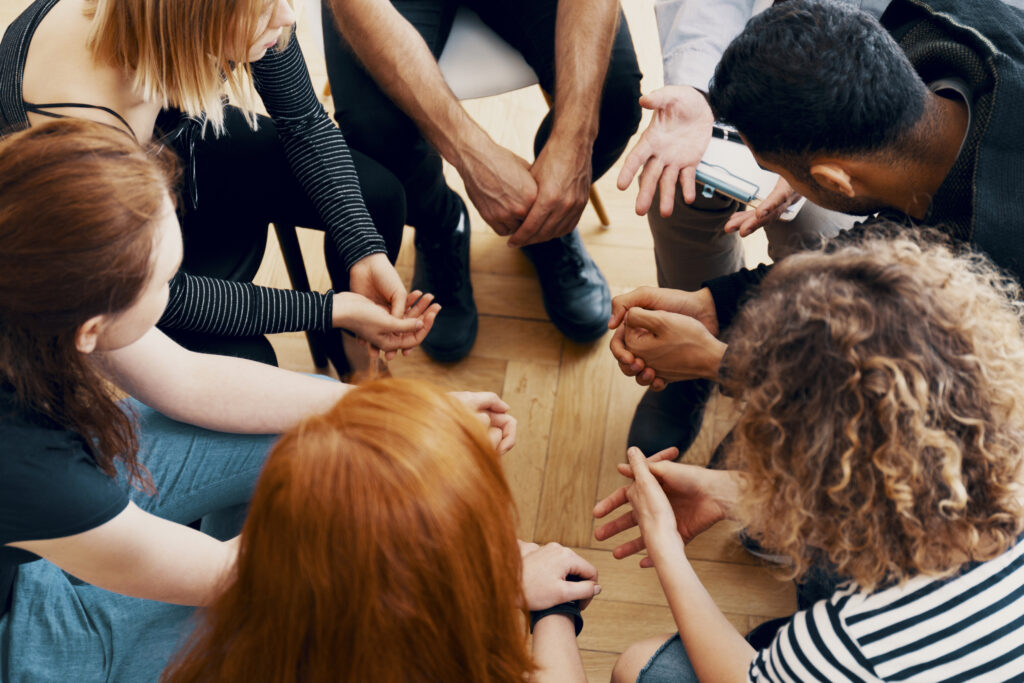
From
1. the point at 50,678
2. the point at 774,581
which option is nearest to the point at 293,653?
the point at 50,678

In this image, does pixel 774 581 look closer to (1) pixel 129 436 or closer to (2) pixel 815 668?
(2) pixel 815 668

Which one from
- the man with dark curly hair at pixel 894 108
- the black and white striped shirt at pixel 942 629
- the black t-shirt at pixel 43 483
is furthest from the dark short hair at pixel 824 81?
the black t-shirt at pixel 43 483

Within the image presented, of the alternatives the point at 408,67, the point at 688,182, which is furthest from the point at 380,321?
the point at 688,182

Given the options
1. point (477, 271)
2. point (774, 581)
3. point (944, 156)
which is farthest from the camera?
point (477, 271)

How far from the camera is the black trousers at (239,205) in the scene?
114cm

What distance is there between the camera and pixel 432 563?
58 cm

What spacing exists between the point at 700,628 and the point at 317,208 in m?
0.82

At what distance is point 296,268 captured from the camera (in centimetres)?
140

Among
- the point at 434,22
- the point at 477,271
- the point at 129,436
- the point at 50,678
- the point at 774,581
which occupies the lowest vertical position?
Result: the point at 774,581

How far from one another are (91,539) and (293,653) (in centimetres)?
31

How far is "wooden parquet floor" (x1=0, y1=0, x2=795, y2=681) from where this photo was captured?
4.40 ft

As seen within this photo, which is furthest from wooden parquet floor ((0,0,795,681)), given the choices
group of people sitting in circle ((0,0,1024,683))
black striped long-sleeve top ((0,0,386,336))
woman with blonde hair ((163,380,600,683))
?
woman with blonde hair ((163,380,600,683))

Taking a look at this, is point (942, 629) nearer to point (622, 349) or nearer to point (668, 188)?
point (622, 349)

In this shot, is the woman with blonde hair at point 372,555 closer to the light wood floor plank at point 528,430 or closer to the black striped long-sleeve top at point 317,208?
the black striped long-sleeve top at point 317,208
